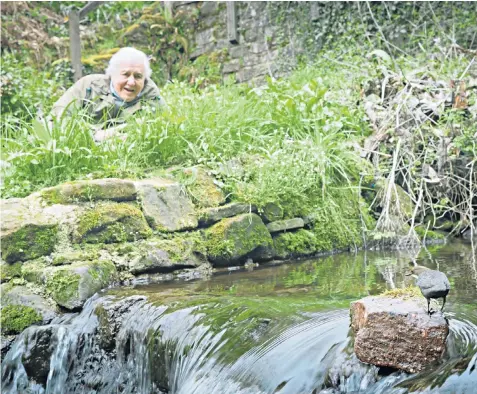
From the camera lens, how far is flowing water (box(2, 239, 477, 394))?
2.59 m

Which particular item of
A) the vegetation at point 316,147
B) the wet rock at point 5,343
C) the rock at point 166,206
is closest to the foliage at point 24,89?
the vegetation at point 316,147

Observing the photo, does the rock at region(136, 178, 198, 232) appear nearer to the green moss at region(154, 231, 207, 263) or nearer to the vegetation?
the green moss at region(154, 231, 207, 263)

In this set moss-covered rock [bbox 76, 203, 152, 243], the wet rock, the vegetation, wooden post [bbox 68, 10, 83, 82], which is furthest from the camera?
wooden post [bbox 68, 10, 83, 82]

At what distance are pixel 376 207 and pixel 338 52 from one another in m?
4.24

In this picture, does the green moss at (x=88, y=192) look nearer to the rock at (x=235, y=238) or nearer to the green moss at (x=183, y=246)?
the green moss at (x=183, y=246)

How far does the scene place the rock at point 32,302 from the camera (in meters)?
4.19

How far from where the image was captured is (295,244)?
18.2ft

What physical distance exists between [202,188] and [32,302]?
164cm

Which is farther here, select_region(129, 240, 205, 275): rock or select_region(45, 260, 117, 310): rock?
select_region(129, 240, 205, 275): rock

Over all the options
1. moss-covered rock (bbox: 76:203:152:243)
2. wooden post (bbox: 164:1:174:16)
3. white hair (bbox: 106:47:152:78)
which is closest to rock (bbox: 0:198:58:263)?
moss-covered rock (bbox: 76:203:152:243)

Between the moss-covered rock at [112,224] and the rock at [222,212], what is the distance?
1.52 ft

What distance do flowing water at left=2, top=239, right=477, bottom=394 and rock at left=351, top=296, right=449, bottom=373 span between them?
0.05 m

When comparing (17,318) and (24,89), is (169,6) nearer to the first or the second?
(24,89)

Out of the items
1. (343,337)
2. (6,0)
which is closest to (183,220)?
(343,337)
